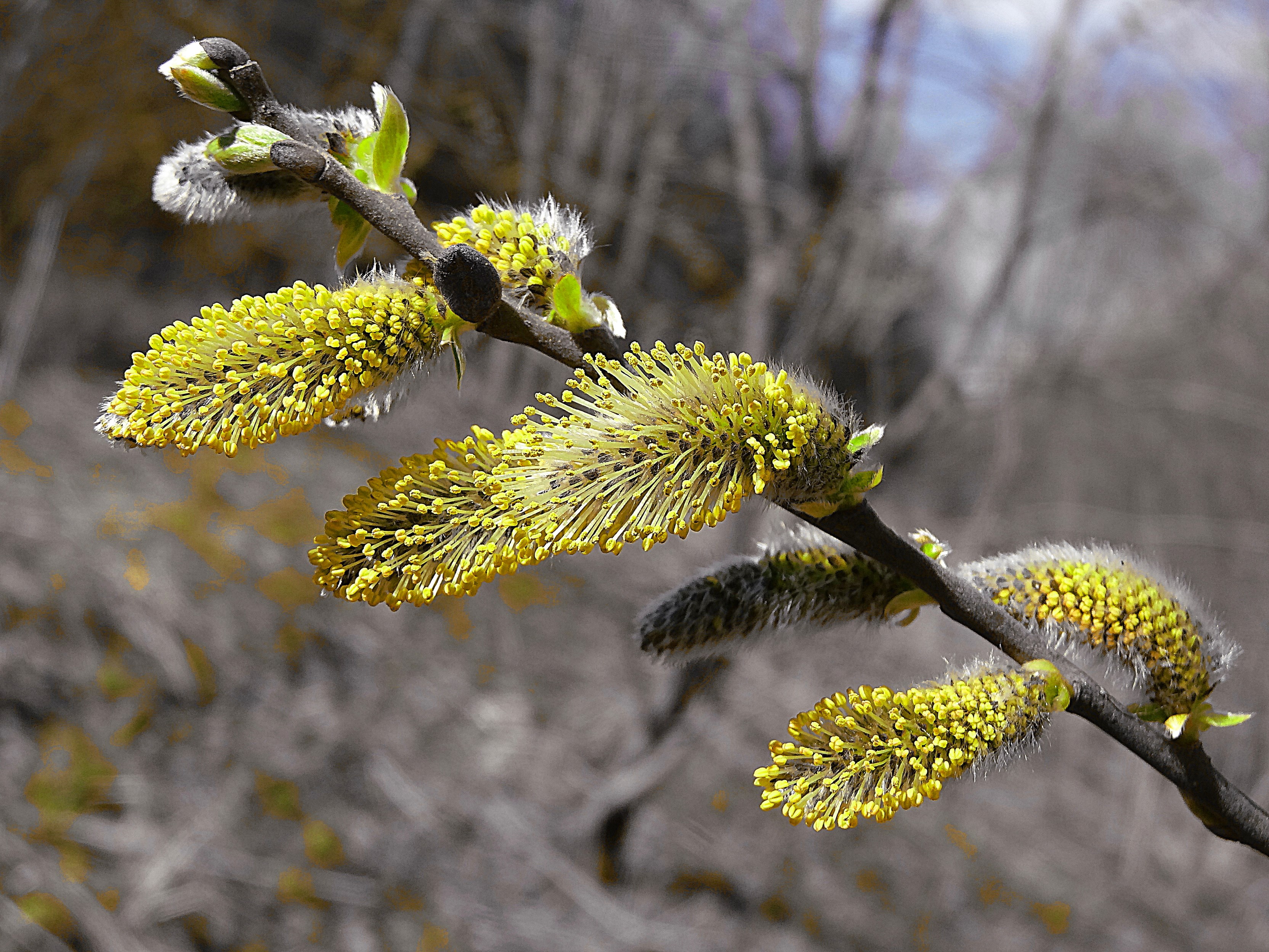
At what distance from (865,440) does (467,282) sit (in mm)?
332

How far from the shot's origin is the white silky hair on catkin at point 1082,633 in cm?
82

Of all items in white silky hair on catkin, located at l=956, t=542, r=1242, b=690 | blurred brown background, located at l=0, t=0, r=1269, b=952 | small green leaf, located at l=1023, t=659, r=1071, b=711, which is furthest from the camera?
blurred brown background, located at l=0, t=0, r=1269, b=952

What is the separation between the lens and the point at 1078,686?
0.75m

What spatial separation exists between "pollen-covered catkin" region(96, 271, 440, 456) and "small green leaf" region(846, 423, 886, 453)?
0.37 m

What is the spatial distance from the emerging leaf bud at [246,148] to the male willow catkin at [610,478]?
269 millimetres

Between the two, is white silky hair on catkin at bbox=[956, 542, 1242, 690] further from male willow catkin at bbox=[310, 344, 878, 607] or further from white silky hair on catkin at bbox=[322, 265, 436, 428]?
white silky hair on catkin at bbox=[322, 265, 436, 428]

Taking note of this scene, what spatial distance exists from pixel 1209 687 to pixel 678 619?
51cm

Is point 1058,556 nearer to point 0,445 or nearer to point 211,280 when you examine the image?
point 0,445

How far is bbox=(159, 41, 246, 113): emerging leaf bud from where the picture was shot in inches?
26.6

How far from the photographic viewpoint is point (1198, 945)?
4.06 m

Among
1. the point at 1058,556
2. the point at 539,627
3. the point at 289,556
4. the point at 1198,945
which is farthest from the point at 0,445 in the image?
the point at 1198,945

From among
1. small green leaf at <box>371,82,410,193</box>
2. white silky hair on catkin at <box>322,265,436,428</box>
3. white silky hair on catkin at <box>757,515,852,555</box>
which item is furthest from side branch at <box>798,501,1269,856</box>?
small green leaf at <box>371,82,410,193</box>

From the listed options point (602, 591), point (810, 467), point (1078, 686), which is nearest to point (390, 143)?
point (810, 467)

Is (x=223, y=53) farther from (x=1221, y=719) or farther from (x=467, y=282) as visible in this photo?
(x=1221, y=719)
